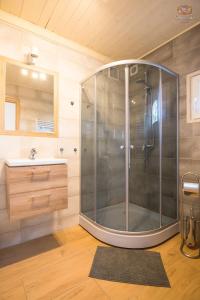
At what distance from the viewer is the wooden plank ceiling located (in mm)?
1654

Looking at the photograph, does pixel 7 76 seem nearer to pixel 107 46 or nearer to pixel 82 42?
pixel 82 42

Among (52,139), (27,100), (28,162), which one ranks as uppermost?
(27,100)

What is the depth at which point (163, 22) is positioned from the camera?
1.89 meters

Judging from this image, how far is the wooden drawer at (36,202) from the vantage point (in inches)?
58.2

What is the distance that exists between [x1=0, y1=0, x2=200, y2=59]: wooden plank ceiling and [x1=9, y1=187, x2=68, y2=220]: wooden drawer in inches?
73.1

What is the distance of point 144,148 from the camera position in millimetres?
2238

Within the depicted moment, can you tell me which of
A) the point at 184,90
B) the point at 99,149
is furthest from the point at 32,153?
the point at 184,90

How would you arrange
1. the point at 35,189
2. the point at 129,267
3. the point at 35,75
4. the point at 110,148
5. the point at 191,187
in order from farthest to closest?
the point at 110,148
the point at 35,75
the point at 191,187
the point at 35,189
the point at 129,267

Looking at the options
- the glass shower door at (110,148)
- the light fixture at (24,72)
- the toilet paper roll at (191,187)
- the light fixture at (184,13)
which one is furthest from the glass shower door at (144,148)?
the light fixture at (24,72)

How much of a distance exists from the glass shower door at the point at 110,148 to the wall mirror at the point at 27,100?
610 millimetres

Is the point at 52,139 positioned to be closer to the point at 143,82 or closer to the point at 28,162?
the point at 28,162

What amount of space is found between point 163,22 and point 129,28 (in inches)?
15.0

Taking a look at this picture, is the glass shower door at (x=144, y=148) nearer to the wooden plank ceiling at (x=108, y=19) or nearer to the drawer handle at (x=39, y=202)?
the wooden plank ceiling at (x=108, y=19)

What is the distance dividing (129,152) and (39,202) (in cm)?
108
